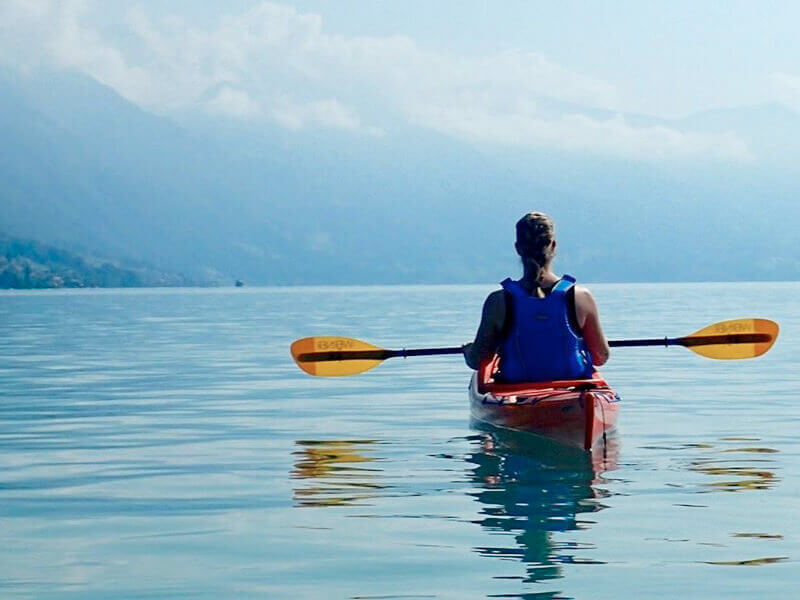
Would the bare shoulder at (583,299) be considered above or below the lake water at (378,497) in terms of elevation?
above

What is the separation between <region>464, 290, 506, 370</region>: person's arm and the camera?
12891mm

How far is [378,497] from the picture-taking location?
36.8 ft

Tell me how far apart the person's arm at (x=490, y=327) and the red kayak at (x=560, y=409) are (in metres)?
0.43

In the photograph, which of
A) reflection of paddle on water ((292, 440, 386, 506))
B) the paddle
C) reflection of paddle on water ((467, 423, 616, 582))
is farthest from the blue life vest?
the paddle

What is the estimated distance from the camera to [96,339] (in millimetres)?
39781

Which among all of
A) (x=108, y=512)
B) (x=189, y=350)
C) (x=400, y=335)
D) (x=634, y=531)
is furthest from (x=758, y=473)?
(x=400, y=335)

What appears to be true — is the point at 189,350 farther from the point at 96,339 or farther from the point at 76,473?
the point at 76,473

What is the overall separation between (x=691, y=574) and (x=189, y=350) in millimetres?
26154

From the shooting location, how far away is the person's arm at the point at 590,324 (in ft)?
42.1

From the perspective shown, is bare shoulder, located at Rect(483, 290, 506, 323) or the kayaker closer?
the kayaker

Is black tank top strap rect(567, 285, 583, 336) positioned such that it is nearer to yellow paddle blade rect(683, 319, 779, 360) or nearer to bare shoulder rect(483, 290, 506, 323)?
bare shoulder rect(483, 290, 506, 323)

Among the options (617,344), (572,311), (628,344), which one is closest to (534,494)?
(572,311)

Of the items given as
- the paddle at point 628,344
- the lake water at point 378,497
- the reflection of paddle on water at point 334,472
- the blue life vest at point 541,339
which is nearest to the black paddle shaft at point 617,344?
the paddle at point 628,344

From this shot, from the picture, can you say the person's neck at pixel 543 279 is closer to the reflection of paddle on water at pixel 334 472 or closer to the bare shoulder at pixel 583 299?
the bare shoulder at pixel 583 299
